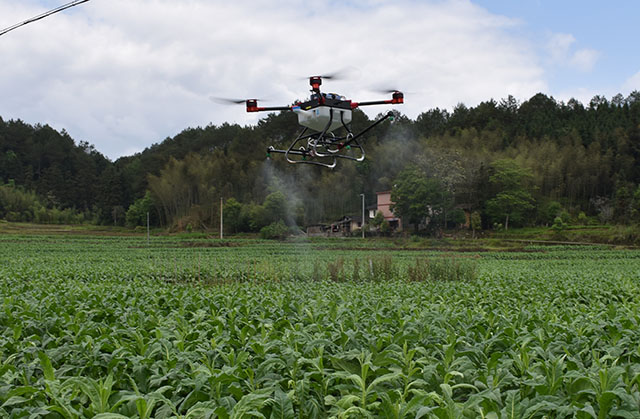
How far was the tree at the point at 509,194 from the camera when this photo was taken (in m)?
45.2

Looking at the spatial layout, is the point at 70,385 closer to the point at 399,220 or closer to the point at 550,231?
the point at 550,231

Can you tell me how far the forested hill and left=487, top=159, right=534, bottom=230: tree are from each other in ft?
3.86

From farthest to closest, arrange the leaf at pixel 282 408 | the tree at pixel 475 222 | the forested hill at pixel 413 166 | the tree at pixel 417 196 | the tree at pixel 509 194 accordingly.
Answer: the forested hill at pixel 413 166
the tree at pixel 475 222
the tree at pixel 509 194
the tree at pixel 417 196
the leaf at pixel 282 408

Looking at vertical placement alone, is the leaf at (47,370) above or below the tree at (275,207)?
below

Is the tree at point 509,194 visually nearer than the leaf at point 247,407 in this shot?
No

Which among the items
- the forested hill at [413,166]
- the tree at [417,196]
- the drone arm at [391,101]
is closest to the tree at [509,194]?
the forested hill at [413,166]

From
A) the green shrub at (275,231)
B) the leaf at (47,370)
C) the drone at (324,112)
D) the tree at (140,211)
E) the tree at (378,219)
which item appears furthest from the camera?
the tree at (140,211)

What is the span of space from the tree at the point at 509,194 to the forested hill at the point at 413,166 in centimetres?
118

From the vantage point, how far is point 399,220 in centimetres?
5122

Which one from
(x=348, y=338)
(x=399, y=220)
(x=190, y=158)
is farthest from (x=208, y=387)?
(x=190, y=158)

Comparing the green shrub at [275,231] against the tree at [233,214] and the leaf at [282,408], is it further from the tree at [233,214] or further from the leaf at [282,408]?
the leaf at [282,408]

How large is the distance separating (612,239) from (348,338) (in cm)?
4109

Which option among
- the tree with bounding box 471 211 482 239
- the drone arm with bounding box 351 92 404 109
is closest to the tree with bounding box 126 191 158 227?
the tree with bounding box 471 211 482 239

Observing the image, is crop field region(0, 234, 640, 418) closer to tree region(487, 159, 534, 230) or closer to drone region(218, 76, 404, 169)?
drone region(218, 76, 404, 169)
